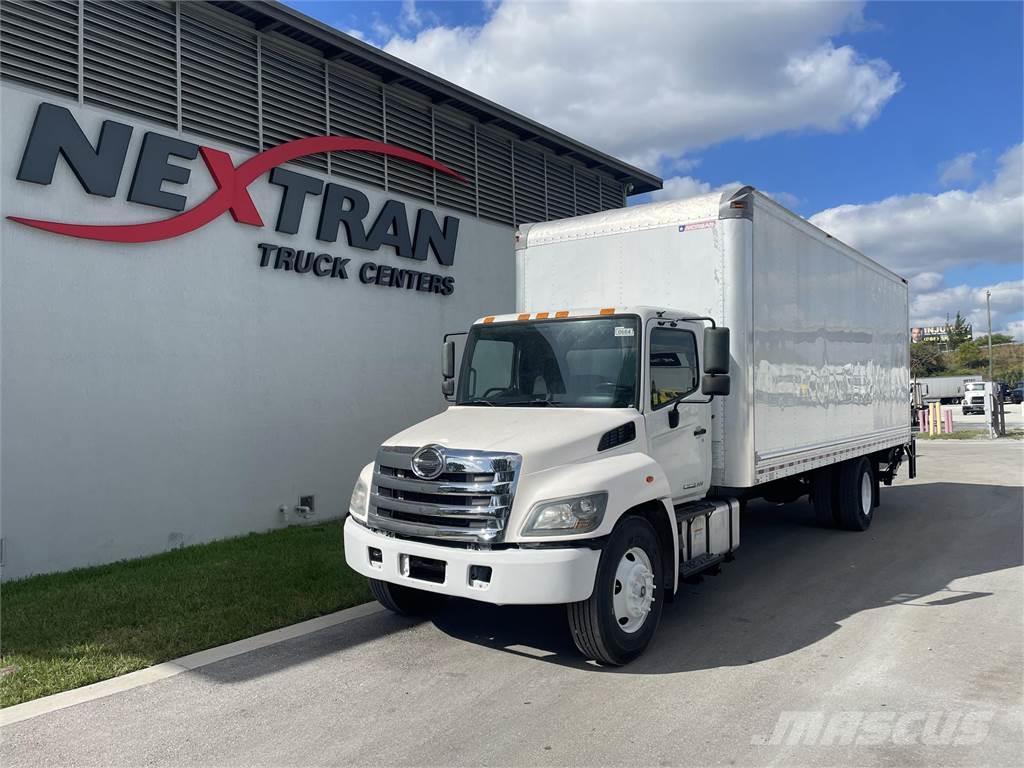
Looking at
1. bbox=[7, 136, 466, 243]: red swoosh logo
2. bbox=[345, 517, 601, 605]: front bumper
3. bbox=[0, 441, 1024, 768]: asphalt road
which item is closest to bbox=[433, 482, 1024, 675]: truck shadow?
bbox=[0, 441, 1024, 768]: asphalt road

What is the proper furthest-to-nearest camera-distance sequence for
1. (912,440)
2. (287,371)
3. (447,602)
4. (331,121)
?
(912,440)
(331,121)
(287,371)
(447,602)

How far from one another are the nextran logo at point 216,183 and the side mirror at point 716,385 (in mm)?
6645

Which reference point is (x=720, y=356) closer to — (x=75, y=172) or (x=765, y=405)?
(x=765, y=405)

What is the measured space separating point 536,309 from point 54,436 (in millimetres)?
5232

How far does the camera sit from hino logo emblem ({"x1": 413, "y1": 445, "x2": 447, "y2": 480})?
17.2 feet

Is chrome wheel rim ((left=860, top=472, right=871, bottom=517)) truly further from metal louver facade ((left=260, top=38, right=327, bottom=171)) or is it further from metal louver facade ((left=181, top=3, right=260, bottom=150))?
metal louver facade ((left=181, top=3, right=260, bottom=150))

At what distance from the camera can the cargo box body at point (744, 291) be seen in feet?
22.7

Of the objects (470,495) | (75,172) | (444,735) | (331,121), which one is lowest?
(444,735)

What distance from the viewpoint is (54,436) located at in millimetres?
8250

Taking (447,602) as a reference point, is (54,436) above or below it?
above

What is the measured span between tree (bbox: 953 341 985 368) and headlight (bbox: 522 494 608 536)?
103027mm

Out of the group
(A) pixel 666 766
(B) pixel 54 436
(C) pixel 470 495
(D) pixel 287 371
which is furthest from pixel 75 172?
(A) pixel 666 766

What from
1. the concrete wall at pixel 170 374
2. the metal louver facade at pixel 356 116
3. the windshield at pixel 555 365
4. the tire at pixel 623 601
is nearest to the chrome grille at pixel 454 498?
the tire at pixel 623 601

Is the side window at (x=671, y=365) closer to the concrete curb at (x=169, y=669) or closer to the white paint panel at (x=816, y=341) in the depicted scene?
the white paint panel at (x=816, y=341)
